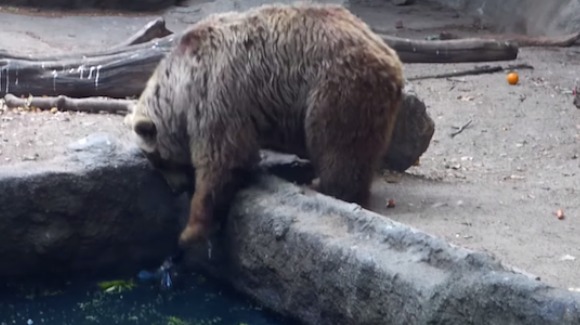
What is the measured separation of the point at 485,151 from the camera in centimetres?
855

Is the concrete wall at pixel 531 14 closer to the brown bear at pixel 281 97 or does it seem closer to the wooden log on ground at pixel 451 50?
the wooden log on ground at pixel 451 50

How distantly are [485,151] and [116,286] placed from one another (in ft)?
11.1

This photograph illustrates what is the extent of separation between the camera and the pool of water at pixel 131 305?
20.4 feet

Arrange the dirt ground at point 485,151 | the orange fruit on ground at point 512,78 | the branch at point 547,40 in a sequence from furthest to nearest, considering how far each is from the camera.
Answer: the branch at point 547,40 < the orange fruit on ground at point 512,78 < the dirt ground at point 485,151

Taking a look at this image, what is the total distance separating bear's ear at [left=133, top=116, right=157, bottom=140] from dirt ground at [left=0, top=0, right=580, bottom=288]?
638 mm

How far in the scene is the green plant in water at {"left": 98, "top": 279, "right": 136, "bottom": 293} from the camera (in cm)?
663

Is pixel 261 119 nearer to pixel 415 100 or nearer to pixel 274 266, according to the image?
pixel 274 266

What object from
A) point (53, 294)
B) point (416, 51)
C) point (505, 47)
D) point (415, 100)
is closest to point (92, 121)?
point (53, 294)

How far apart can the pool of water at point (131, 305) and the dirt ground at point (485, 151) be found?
87 centimetres

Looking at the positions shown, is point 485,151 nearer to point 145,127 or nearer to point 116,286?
point 145,127

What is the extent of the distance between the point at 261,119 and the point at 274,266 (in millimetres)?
932

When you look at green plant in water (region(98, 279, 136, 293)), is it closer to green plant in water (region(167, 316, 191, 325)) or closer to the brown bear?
green plant in water (region(167, 316, 191, 325))

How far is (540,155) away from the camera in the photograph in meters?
8.46

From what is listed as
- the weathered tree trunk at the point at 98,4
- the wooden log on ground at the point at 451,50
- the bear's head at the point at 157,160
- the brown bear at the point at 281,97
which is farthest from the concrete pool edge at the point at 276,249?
the weathered tree trunk at the point at 98,4
